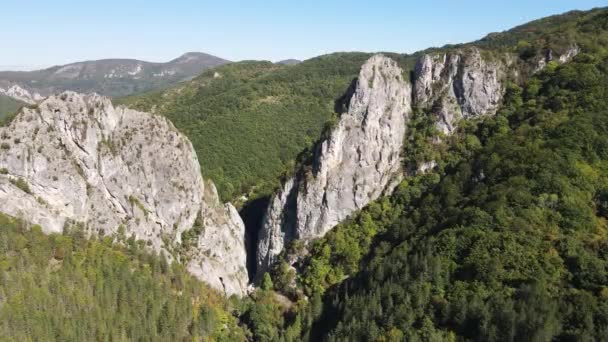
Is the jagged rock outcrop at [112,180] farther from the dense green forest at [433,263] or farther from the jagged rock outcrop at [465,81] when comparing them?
the jagged rock outcrop at [465,81]

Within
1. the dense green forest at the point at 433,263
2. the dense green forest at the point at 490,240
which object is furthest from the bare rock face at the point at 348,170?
the dense green forest at the point at 433,263

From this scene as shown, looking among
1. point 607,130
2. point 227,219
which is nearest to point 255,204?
point 227,219

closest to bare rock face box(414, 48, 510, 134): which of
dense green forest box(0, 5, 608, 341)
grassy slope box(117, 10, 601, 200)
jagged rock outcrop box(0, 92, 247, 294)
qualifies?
dense green forest box(0, 5, 608, 341)

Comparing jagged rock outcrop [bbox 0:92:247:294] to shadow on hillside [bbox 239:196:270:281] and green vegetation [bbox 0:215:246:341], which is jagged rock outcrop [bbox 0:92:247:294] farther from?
shadow on hillside [bbox 239:196:270:281]

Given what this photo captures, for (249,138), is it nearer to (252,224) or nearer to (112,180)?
(252,224)

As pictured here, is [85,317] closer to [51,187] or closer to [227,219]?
[51,187]
